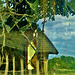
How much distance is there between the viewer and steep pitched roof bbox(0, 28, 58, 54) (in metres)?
8.68

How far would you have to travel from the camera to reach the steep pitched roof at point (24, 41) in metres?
8.68

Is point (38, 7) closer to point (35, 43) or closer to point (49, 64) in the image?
point (35, 43)

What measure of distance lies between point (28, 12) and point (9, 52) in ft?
6.94

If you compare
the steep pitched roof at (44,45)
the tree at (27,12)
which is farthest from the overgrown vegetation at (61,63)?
the tree at (27,12)

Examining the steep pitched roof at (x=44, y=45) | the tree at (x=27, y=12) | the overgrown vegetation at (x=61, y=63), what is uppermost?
the tree at (x=27, y=12)

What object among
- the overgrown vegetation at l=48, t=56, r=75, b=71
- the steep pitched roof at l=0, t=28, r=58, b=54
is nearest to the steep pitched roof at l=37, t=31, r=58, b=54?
the steep pitched roof at l=0, t=28, r=58, b=54

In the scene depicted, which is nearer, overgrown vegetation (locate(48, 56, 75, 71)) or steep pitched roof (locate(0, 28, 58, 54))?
overgrown vegetation (locate(48, 56, 75, 71))

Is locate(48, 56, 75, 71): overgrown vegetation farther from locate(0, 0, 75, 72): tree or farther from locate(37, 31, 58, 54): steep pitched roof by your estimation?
locate(0, 0, 75, 72): tree

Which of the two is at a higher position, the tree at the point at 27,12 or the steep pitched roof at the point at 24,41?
the tree at the point at 27,12

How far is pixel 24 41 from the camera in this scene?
8.88 m

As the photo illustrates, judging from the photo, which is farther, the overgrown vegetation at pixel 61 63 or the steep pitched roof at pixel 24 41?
the steep pitched roof at pixel 24 41

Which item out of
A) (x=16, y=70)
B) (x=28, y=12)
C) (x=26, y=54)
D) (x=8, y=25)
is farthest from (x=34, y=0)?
(x=16, y=70)

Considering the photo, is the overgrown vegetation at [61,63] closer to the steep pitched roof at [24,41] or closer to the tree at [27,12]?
the steep pitched roof at [24,41]

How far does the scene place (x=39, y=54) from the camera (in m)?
8.45
